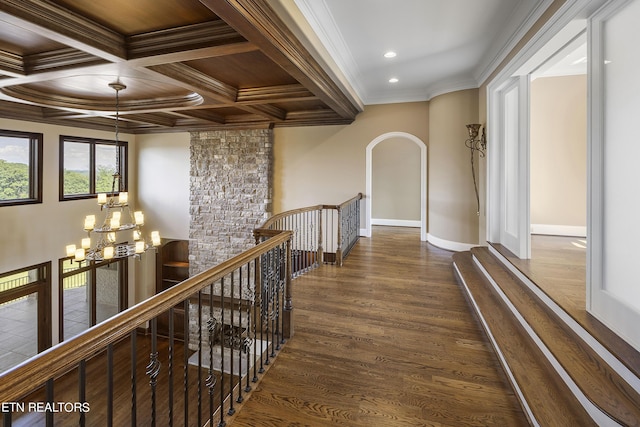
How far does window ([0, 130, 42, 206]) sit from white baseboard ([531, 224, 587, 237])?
9086 mm

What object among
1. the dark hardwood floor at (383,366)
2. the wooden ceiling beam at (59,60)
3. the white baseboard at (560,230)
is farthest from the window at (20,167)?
the white baseboard at (560,230)

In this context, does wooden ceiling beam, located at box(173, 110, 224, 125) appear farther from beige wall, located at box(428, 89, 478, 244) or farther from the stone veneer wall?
beige wall, located at box(428, 89, 478, 244)

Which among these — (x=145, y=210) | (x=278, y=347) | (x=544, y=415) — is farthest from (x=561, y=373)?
(x=145, y=210)

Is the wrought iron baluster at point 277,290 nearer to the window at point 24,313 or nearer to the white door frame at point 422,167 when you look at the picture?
the white door frame at point 422,167

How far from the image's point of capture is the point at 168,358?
360 centimetres

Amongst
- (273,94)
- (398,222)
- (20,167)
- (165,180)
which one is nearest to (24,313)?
(20,167)

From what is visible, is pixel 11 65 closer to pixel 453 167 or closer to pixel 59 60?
pixel 59 60

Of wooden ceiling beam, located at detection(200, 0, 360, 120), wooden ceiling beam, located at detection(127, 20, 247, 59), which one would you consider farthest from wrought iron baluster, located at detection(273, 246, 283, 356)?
wooden ceiling beam, located at detection(127, 20, 247, 59)

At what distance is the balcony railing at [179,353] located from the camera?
951 mm

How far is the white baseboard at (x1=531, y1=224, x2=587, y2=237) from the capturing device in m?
4.99

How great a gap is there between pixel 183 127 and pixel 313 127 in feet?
10.6

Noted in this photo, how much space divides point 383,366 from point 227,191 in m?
5.88

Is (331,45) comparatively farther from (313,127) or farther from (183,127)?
(183,127)

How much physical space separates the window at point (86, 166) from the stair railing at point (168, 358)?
11.7ft
